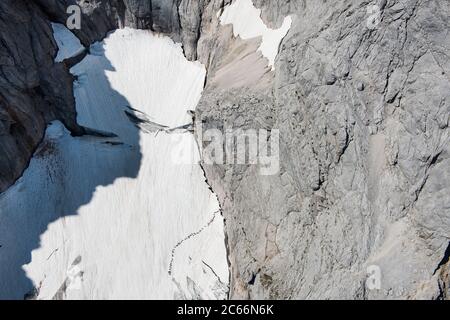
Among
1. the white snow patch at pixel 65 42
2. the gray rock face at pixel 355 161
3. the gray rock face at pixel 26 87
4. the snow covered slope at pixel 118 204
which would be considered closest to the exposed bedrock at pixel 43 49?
the gray rock face at pixel 26 87

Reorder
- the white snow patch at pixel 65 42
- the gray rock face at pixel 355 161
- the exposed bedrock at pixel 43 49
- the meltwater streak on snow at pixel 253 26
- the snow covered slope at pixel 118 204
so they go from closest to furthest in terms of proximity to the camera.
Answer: the gray rock face at pixel 355 161
the snow covered slope at pixel 118 204
the meltwater streak on snow at pixel 253 26
the exposed bedrock at pixel 43 49
the white snow patch at pixel 65 42

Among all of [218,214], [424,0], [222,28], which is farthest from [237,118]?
[424,0]

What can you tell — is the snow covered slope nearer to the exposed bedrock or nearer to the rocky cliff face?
the exposed bedrock

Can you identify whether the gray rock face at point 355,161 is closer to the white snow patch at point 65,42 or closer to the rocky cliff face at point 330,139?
the rocky cliff face at point 330,139

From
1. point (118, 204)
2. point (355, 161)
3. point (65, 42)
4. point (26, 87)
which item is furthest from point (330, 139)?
point (65, 42)

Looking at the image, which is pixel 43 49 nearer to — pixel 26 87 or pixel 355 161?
pixel 26 87

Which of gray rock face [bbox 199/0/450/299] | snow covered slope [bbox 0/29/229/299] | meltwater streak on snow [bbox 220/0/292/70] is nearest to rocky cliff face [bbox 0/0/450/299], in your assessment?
gray rock face [bbox 199/0/450/299]
